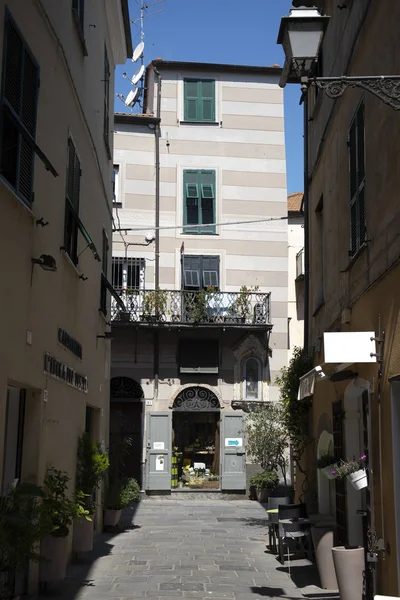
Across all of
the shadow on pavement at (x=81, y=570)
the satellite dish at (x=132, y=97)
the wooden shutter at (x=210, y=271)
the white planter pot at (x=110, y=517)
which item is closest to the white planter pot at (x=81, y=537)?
the shadow on pavement at (x=81, y=570)

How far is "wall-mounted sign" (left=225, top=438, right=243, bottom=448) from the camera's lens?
23234mm

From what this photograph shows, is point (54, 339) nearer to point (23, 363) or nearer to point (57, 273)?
point (57, 273)

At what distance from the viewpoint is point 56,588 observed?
877 cm

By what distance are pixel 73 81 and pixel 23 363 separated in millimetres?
4531

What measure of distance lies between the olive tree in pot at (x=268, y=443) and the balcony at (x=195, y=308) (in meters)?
3.15

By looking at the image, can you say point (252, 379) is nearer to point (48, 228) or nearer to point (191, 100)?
point (191, 100)

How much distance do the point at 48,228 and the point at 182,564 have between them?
5.47 m

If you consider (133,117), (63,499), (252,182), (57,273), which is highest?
(133,117)

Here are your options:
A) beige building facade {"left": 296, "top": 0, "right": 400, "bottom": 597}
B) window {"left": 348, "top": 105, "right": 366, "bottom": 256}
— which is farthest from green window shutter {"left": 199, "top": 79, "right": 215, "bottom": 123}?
window {"left": 348, "top": 105, "right": 366, "bottom": 256}

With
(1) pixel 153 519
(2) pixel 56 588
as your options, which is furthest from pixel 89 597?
(1) pixel 153 519

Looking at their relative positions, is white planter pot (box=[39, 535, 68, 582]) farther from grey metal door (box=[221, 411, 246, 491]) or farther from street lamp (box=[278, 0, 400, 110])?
grey metal door (box=[221, 411, 246, 491])

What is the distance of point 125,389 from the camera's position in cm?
2381

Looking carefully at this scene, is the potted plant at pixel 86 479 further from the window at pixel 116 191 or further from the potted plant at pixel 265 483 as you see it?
the window at pixel 116 191

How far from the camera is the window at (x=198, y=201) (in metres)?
24.7
